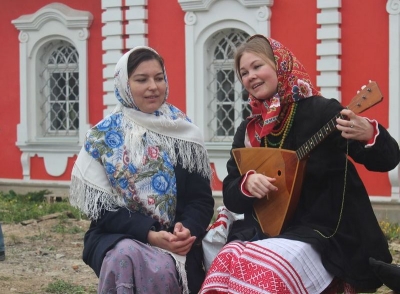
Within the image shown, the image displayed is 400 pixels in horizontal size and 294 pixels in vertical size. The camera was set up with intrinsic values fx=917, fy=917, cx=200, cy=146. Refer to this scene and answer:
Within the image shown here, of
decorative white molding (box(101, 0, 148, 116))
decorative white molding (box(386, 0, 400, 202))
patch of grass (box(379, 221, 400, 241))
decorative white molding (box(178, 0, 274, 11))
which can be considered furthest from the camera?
decorative white molding (box(101, 0, 148, 116))

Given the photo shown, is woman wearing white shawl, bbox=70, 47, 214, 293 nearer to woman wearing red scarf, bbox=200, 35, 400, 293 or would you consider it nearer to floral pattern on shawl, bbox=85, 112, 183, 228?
floral pattern on shawl, bbox=85, 112, 183, 228

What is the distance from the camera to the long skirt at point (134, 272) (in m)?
4.34

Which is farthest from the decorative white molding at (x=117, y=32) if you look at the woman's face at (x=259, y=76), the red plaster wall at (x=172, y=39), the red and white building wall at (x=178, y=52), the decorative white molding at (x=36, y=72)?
the woman's face at (x=259, y=76)

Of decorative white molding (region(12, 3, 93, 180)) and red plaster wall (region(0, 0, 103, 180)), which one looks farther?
red plaster wall (region(0, 0, 103, 180))

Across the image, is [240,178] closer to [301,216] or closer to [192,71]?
[301,216]

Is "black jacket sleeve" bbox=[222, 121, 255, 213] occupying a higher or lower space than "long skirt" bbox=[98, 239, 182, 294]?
higher

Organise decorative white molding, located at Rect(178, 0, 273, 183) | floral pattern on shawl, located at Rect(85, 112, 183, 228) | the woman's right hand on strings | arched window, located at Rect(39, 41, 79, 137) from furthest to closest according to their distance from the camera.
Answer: arched window, located at Rect(39, 41, 79, 137), decorative white molding, located at Rect(178, 0, 273, 183), floral pattern on shawl, located at Rect(85, 112, 183, 228), the woman's right hand on strings

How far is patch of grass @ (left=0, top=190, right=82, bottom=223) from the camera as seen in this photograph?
10.5 m

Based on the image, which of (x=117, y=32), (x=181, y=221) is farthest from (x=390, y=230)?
(x=181, y=221)

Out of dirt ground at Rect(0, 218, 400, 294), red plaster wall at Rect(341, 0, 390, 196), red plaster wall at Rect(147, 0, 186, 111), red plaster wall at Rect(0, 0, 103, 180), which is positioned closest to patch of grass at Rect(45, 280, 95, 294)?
dirt ground at Rect(0, 218, 400, 294)

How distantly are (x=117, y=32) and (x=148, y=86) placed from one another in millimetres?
7413

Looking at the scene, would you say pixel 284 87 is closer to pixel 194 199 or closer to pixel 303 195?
pixel 303 195

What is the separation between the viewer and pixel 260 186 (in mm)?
4305

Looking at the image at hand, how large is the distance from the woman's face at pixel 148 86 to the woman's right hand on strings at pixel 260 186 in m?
0.70
